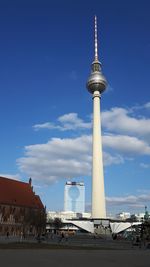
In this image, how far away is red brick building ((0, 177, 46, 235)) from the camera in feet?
374

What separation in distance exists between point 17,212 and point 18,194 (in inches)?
287

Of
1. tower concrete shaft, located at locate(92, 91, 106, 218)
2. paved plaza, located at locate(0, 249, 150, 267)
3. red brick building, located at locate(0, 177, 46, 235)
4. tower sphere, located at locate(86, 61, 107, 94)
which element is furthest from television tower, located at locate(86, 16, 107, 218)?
paved plaza, located at locate(0, 249, 150, 267)

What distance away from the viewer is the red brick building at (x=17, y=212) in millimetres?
113875

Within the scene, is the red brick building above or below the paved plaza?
above

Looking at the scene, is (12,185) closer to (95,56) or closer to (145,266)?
(95,56)

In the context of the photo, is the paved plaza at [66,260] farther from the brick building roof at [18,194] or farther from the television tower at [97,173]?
the television tower at [97,173]

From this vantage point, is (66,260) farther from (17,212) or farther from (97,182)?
(17,212)

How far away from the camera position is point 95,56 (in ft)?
457

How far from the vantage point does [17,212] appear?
119312 mm

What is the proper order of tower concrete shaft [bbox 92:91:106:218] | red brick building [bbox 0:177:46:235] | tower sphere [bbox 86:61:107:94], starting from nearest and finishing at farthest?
red brick building [bbox 0:177:46:235] < tower concrete shaft [bbox 92:91:106:218] < tower sphere [bbox 86:61:107:94]

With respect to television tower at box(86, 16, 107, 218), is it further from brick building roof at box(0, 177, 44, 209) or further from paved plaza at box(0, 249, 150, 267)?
paved plaza at box(0, 249, 150, 267)

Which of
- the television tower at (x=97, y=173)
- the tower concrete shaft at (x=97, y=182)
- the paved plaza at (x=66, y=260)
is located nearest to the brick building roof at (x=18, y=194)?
the tower concrete shaft at (x=97, y=182)

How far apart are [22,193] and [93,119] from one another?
105 feet

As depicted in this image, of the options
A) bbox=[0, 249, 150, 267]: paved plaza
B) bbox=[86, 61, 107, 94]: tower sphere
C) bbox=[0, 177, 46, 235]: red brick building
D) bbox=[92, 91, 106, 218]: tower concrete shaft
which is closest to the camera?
bbox=[0, 249, 150, 267]: paved plaza
